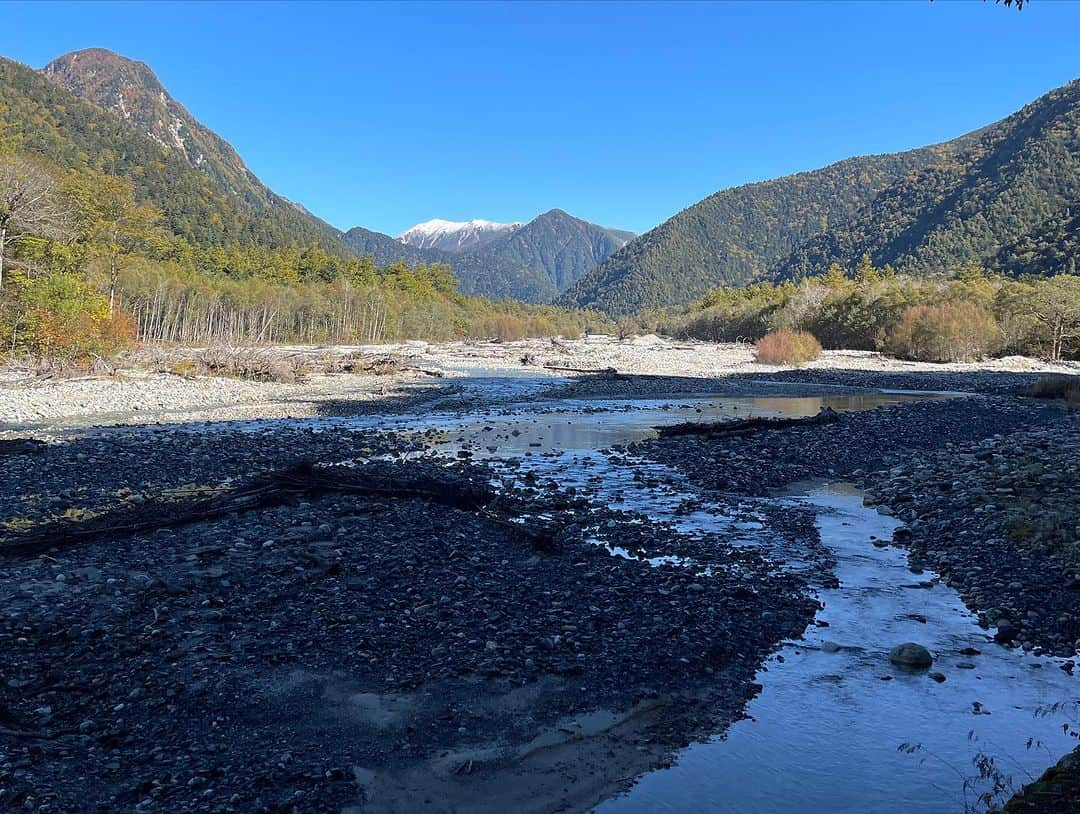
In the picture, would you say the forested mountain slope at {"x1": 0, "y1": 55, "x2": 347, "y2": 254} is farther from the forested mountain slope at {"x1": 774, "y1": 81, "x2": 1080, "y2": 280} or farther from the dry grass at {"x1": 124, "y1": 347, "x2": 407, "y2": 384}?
the forested mountain slope at {"x1": 774, "y1": 81, "x2": 1080, "y2": 280}

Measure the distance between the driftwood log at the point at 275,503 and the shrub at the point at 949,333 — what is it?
53.6 metres

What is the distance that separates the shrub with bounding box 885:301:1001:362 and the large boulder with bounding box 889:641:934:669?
56463 millimetres

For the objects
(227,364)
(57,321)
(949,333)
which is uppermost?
(949,333)

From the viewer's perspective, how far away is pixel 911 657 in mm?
6273

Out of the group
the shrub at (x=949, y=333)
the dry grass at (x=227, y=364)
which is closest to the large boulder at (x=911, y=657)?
the dry grass at (x=227, y=364)

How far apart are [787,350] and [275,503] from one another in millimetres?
49881

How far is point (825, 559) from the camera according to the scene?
9.41m

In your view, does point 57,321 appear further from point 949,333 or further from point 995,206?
point 995,206

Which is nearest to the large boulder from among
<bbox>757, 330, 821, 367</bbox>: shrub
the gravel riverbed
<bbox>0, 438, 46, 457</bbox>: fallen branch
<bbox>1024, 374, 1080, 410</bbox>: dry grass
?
the gravel riverbed

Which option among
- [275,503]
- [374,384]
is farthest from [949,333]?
[275,503]

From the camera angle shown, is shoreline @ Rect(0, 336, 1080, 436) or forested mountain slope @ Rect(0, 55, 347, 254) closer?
shoreline @ Rect(0, 336, 1080, 436)

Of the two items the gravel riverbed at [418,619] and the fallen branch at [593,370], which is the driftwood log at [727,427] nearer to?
the gravel riverbed at [418,619]

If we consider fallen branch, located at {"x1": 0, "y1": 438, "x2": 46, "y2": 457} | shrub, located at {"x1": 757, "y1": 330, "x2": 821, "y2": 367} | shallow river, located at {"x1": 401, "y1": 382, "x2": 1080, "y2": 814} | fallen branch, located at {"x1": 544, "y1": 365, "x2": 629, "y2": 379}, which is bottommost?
shallow river, located at {"x1": 401, "y1": 382, "x2": 1080, "y2": 814}

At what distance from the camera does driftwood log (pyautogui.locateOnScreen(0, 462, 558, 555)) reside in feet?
29.8
